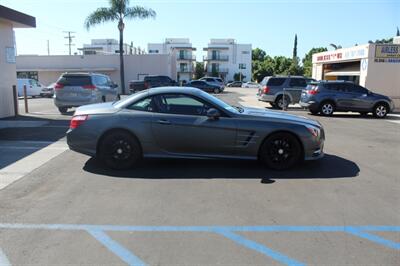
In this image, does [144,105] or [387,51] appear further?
[387,51]

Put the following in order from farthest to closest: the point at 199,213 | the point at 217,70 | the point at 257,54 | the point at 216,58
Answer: the point at 257,54, the point at 216,58, the point at 217,70, the point at 199,213

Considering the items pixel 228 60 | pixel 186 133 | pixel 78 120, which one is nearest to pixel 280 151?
pixel 186 133

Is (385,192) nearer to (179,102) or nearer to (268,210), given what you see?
(268,210)

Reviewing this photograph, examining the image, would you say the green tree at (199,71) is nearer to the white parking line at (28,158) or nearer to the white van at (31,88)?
the white van at (31,88)

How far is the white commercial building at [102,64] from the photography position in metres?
43.9

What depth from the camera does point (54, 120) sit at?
47.1 ft

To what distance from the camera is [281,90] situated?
68.2ft

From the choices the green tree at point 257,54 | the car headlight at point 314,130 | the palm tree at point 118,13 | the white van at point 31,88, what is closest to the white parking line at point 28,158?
the car headlight at point 314,130

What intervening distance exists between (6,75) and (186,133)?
1112 cm

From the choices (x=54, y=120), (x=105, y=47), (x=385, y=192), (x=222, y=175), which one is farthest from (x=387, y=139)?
(x=105, y=47)

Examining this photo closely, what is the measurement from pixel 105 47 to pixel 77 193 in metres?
108

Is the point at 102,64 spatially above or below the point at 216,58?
below

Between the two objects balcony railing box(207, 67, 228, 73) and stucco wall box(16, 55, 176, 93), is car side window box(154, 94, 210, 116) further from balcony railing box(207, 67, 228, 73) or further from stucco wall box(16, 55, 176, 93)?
balcony railing box(207, 67, 228, 73)

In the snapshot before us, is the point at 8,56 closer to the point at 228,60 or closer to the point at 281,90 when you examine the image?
the point at 281,90
